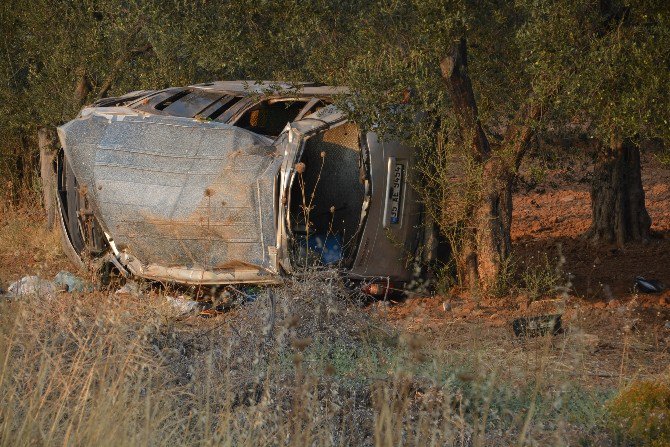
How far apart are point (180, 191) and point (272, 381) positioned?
4.92 meters

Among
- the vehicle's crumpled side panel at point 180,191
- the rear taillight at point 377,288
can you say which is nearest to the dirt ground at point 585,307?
the rear taillight at point 377,288

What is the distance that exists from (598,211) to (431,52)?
17.0ft

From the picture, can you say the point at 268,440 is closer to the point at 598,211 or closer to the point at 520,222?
the point at 598,211

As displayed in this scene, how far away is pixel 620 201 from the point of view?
14.2 metres

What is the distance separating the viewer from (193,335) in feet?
25.7

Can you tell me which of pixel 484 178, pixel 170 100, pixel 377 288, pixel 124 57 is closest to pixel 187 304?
pixel 377 288

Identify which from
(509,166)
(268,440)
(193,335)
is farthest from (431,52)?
(268,440)

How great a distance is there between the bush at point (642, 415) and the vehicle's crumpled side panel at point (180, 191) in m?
4.98

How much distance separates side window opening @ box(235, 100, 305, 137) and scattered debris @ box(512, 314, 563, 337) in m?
4.11

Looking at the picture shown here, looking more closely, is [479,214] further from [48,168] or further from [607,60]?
[48,168]

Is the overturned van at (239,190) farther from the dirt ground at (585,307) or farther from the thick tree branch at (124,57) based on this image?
the thick tree branch at (124,57)

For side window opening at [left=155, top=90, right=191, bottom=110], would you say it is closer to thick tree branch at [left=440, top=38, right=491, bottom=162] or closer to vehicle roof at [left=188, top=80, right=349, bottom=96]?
vehicle roof at [left=188, top=80, right=349, bottom=96]

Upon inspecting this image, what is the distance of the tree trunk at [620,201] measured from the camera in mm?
14008

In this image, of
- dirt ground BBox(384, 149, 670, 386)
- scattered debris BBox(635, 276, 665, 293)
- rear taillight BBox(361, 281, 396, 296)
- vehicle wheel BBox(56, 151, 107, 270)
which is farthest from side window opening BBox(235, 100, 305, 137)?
scattered debris BBox(635, 276, 665, 293)
